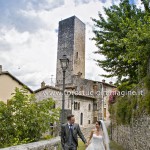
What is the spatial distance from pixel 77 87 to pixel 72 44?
1713cm

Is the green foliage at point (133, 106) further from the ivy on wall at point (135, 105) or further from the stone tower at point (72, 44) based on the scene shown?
the stone tower at point (72, 44)

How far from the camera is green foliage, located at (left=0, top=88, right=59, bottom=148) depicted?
9.93 metres

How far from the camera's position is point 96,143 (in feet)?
29.2

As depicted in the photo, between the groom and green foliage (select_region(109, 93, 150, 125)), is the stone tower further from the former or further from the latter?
the groom

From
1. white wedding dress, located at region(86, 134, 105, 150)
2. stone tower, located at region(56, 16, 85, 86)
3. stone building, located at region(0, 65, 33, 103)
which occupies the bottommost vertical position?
white wedding dress, located at region(86, 134, 105, 150)

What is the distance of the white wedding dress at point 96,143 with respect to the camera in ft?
28.7

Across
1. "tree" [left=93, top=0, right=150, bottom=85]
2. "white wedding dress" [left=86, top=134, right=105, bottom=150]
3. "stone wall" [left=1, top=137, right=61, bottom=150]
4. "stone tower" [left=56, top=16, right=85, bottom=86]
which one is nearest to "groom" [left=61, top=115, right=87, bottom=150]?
"stone wall" [left=1, top=137, right=61, bottom=150]

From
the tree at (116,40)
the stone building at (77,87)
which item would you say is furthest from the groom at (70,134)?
the stone building at (77,87)

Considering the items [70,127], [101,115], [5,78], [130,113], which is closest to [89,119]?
[101,115]

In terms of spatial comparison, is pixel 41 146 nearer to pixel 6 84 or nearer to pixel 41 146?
pixel 41 146

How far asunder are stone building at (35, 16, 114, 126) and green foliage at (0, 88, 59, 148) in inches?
602

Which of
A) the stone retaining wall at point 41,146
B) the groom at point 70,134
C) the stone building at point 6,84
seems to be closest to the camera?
the stone retaining wall at point 41,146

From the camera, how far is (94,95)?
183ft

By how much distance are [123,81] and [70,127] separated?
14225 millimetres
